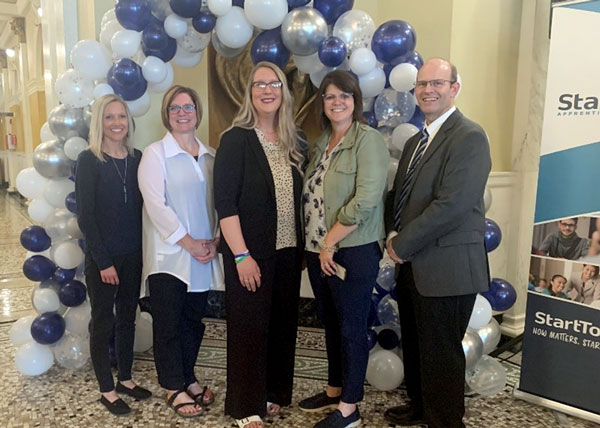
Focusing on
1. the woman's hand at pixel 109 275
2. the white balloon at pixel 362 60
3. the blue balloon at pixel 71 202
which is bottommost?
the woman's hand at pixel 109 275

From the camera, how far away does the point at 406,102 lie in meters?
2.43

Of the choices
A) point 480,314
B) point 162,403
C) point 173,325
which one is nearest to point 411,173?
point 480,314

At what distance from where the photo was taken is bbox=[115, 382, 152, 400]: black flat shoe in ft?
8.21

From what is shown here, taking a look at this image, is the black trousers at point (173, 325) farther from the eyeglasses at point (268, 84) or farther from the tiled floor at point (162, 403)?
the eyeglasses at point (268, 84)

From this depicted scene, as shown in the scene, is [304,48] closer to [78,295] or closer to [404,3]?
[404,3]

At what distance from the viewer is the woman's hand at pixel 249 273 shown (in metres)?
2.03

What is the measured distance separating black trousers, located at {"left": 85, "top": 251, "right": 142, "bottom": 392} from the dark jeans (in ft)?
2.85

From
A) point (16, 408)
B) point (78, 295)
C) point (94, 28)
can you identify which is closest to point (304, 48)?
point (78, 295)

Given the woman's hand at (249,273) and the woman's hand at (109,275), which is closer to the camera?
the woman's hand at (249,273)

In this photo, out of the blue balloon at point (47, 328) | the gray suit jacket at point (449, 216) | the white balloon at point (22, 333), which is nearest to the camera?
the gray suit jacket at point (449, 216)

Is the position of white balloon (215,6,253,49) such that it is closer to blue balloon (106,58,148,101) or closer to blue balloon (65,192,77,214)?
blue balloon (106,58,148,101)

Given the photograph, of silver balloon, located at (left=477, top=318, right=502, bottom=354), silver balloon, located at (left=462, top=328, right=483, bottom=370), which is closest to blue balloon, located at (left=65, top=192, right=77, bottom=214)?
silver balloon, located at (left=462, top=328, right=483, bottom=370)

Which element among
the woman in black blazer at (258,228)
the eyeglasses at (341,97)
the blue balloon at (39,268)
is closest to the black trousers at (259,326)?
the woman in black blazer at (258,228)

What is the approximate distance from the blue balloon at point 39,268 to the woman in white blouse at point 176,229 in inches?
30.6
